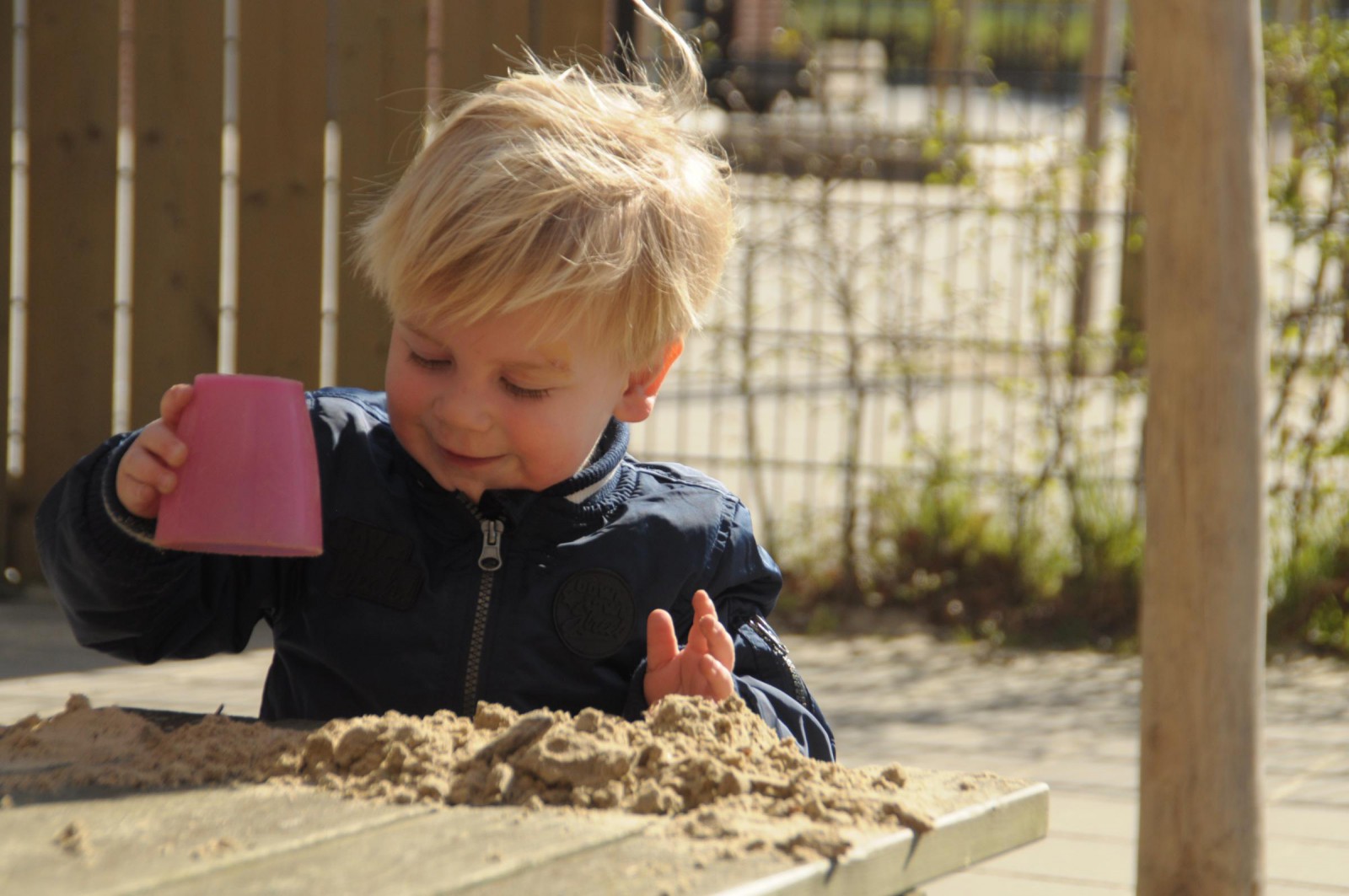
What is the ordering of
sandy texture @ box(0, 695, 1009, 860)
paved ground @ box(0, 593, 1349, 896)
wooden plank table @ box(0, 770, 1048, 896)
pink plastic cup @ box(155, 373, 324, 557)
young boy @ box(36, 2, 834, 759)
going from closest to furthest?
wooden plank table @ box(0, 770, 1048, 896) → sandy texture @ box(0, 695, 1009, 860) → pink plastic cup @ box(155, 373, 324, 557) → young boy @ box(36, 2, 834, 759) → paved ground @ box(0, 593, 1349, 896)

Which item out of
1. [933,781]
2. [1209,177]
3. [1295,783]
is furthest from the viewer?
[1295,783]

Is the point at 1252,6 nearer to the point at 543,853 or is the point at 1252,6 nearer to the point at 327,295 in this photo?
the point at 543,853

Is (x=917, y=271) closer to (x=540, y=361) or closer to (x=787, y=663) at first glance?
(x=787, y=663)

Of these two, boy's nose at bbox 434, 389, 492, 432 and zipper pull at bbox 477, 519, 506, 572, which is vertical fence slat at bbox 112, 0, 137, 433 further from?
boy's nose at bbox 434, 389, 492, 432

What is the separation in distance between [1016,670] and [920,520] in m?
0.81

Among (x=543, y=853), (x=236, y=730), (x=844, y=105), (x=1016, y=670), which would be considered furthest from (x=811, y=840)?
(x=844, y=105)

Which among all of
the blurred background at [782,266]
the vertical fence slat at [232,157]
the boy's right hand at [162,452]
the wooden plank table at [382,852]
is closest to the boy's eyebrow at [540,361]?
the boy's right hand at [162,452]

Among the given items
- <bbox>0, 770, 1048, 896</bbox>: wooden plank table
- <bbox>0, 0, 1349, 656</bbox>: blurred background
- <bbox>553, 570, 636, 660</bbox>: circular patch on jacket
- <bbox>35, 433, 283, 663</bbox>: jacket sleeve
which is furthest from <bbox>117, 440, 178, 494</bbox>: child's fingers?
<bbox>0, 0, 1349, 656</bbox>: blurred background

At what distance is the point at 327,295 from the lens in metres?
5.00

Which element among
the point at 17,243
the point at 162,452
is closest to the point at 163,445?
the point at 162,452

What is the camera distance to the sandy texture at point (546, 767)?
1154 millimetres

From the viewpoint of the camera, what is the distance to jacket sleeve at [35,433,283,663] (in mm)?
1607

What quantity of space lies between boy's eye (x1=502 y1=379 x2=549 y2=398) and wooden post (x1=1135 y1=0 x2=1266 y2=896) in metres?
0.70

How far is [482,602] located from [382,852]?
2.75 ft
